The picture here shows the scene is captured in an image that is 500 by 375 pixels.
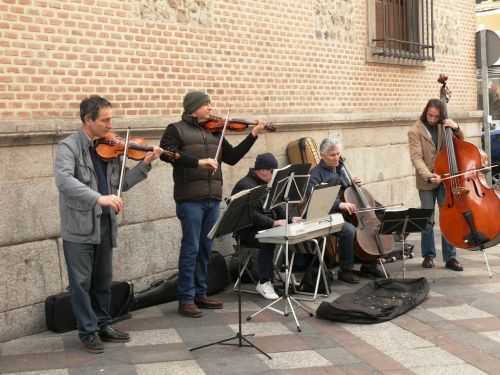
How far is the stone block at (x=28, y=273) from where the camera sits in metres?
5.45

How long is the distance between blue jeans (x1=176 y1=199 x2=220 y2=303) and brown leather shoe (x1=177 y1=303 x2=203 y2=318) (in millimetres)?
41

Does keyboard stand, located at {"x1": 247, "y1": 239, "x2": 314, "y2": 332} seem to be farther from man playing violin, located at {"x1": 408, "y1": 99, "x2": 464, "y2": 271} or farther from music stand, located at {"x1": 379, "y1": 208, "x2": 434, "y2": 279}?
man playing violin, located at {"x1": 408, "y1": 99, "x2": 464, "y2": 271}

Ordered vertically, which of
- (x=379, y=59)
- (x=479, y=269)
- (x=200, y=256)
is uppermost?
(x=379, y=59)

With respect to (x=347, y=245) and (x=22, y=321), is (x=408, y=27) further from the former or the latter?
(x=22, y=321)

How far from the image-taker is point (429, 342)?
525cm

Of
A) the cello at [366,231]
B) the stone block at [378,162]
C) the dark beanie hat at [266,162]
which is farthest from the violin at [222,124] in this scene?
the stone block at [378,162]

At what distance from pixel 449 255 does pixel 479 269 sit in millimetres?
355

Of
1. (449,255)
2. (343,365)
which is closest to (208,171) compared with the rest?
(343,365)

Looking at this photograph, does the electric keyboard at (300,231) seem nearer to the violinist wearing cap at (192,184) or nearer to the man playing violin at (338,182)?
the violinist wearing cap at (192,184)

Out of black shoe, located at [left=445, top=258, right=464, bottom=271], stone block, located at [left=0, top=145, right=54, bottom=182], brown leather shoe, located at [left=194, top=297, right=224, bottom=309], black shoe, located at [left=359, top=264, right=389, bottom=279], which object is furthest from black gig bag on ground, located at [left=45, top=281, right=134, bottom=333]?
black shoe, located at [left=445, top=258, right=464, bottom=271]

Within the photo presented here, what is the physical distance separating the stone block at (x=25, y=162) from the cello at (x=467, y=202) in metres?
3.73

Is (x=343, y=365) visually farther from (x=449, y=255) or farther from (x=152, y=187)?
(x=449, y=255)

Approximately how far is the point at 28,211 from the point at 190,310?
1574mm

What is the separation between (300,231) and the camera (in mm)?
5730
